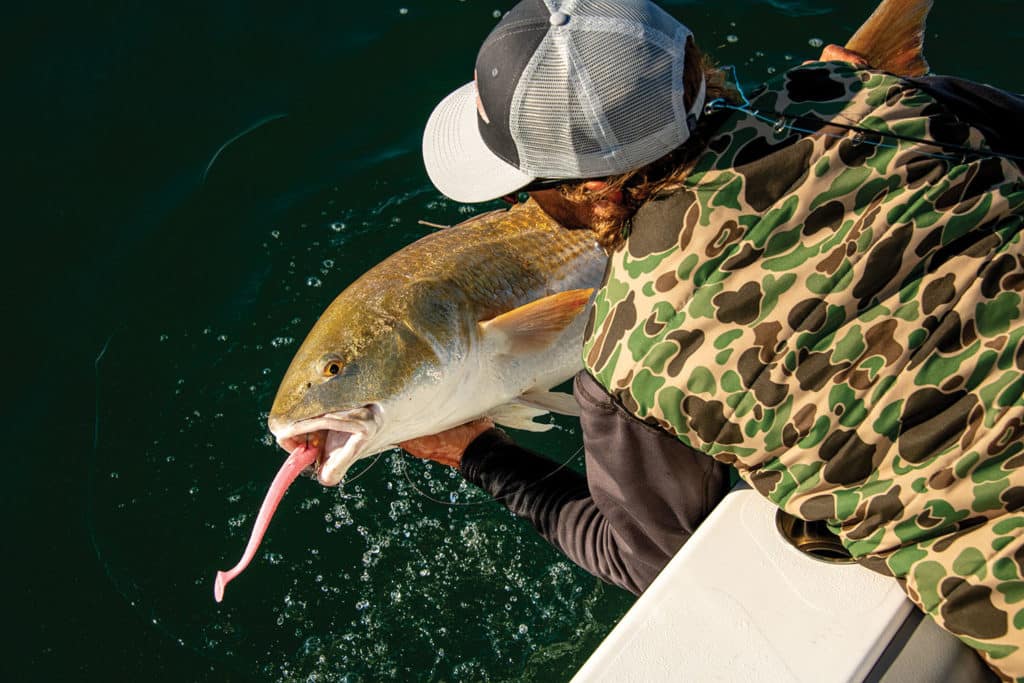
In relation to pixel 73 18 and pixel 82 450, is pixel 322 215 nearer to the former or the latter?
pixel 82 450

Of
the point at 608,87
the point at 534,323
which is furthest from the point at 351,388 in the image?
the point at 608,87

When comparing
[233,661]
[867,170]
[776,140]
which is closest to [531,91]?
[776,140]

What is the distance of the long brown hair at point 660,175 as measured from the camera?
1919 mm

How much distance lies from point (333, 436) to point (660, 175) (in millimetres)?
1662

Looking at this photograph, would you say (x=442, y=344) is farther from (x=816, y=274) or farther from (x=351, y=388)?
(x=816, y=274)

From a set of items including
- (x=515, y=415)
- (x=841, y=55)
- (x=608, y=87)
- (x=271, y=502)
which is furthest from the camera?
(x=515, y=415)

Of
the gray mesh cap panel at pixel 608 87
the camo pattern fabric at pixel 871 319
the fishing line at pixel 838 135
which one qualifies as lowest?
the camo pattern fabric at pixel 871 319

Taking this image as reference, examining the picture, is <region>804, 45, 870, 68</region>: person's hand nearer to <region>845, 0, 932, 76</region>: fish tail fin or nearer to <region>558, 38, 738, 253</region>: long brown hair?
<region>845, 0, 932, 76</region>: fish tail fin

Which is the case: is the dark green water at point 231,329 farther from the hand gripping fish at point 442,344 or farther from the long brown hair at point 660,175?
the long brown hair at point 660,175

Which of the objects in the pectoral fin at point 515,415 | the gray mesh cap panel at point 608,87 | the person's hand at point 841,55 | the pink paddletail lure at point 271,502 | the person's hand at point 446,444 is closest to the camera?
the gray mesh cap panel at point 608,87

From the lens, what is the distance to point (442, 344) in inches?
126

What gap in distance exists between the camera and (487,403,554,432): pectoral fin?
3510mm

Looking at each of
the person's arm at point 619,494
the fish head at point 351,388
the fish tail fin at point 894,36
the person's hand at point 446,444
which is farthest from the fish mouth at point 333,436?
the fish tail fin at point 894,36

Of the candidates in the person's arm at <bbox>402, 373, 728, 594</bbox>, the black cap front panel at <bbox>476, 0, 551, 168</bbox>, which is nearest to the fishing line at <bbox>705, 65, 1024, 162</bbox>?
the black cap front panel at <bbox>476, 0, 551, 168</bbox>
